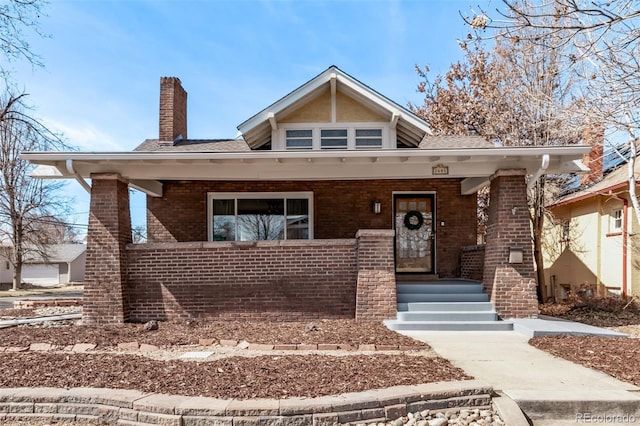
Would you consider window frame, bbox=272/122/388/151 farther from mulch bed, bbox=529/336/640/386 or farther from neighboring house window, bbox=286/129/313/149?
mulch bed, bbox=529/336/640/386

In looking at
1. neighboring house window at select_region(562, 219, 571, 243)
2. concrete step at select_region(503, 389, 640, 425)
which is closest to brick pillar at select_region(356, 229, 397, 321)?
concrete step at select_region(503, 389, 640, 425)

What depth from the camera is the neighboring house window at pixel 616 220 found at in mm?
12117

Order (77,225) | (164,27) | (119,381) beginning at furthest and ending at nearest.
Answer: (77,225) → (164,27) → (119,381)

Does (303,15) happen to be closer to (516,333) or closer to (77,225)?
(516,333)

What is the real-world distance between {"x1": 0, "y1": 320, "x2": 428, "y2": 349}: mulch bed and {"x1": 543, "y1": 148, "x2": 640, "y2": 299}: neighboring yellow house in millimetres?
7609

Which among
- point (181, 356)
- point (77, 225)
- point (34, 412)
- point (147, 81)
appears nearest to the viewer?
point (34, 412)

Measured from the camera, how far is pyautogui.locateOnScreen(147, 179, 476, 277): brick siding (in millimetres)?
10266

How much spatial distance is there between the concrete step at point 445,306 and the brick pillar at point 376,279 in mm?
370

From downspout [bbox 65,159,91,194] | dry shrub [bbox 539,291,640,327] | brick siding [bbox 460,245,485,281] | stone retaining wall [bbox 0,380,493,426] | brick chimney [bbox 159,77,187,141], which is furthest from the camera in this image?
brick chimney [bbox 159,77,187,141]

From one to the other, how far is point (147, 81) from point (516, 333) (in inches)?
452

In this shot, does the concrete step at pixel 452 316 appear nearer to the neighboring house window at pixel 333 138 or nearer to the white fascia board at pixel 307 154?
the white fascia board at pixel 307 154

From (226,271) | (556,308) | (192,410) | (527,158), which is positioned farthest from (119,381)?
(556,308)

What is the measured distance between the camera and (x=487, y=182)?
29.0 feet

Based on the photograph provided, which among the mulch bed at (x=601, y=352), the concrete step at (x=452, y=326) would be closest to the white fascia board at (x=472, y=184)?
the concrete step at (x=452, y=326)
